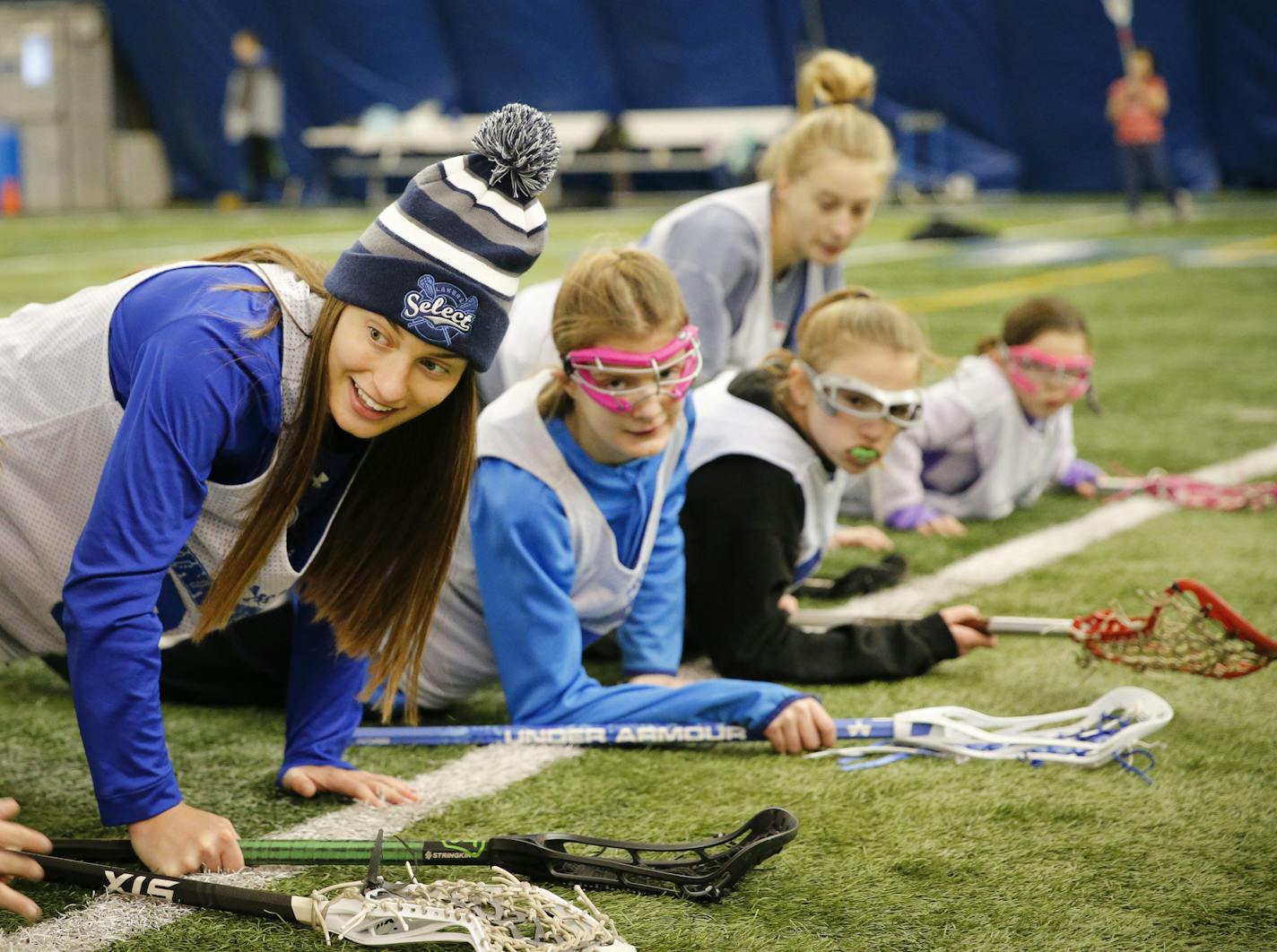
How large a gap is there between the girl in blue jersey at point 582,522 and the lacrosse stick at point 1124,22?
1700 centimetres

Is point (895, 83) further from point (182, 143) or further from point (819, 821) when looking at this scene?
point (819, 821)

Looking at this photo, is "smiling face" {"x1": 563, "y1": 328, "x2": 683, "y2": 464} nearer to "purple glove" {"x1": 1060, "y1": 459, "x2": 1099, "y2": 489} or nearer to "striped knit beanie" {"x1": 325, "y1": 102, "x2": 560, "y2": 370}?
"striped knit beanie" {"x1": 325, "y1": 102, "x2": 560, "y2": 370}

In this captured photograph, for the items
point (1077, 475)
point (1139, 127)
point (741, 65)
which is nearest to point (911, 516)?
point (1077, 475)

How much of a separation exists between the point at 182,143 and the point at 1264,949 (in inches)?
935

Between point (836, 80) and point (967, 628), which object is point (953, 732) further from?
point (836, 80)

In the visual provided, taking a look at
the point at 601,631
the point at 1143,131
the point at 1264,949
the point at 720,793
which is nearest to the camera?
the point at 1264,949

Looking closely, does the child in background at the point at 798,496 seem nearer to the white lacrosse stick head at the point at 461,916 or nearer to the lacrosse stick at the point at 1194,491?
the white lacrosse stick head at the point at 461,916

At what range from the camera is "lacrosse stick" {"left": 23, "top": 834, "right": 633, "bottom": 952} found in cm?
206

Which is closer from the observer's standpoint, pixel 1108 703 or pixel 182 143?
pixel 1108 703

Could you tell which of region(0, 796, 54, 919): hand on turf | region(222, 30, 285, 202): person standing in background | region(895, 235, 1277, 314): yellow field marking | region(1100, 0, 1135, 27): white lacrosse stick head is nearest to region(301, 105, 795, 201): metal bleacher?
region(222, 30, 285, 202): person standing in background

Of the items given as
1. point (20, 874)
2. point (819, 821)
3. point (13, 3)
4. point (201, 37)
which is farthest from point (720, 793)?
point (13, 3)

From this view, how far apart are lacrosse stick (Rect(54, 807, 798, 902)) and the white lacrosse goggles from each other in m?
1.30

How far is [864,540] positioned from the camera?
4695mm

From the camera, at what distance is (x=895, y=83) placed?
21297mm
